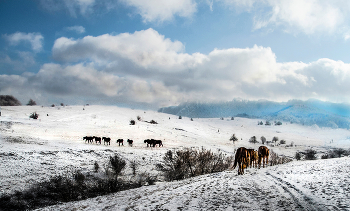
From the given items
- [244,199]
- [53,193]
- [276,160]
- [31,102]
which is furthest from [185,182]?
[31,102]

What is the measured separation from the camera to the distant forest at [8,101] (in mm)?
99562

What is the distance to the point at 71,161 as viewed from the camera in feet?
90.8

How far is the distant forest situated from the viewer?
99562 mm

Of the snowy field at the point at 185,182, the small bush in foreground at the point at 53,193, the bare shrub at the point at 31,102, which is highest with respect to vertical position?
the bare shrub at the point at 31,102

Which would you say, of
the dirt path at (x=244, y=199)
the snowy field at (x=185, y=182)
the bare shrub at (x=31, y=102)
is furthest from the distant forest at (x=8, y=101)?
the dirt path at (x=244, y=199)

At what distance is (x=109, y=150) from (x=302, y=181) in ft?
103

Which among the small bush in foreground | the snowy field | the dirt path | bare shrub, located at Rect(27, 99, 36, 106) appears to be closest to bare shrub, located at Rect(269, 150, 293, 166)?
the snowy field

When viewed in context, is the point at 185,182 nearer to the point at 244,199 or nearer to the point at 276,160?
the point at 244,199

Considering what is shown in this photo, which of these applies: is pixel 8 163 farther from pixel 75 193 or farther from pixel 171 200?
pixel 171 200

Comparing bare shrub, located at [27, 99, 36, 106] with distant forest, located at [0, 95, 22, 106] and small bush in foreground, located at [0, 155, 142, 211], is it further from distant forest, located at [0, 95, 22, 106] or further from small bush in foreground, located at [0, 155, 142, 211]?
small bush in foreground, located at [0, 155, 142, 211]

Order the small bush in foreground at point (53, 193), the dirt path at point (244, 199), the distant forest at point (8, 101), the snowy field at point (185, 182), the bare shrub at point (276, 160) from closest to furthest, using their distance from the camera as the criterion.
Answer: the dirt path at point (244, 199), the snowy field at point (185, 182), the small bush in foreground at point (53, 193), the bare shrub at point (276, 160), the distant forest at point (8, 101)

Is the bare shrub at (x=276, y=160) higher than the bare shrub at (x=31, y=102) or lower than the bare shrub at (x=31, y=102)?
lower

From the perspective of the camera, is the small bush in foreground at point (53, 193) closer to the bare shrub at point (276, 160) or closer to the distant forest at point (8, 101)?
the bare shrub at point (276, 160)

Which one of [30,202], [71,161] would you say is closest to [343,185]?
[30,202]
